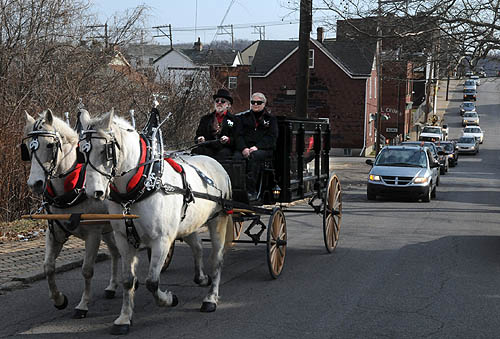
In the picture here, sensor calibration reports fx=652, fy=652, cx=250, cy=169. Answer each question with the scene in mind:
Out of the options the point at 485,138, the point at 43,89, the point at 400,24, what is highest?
the point at 400,24

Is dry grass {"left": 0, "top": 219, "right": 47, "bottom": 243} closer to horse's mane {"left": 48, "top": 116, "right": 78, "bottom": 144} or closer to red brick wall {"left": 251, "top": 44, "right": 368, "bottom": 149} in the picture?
horse's mane {"left": 48, "top": 116, "right": 78, "bottom": 144}

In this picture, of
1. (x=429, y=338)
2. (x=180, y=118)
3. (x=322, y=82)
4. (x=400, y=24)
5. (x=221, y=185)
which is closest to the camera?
(x=429, y=338)

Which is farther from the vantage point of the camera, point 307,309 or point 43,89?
point 43,89

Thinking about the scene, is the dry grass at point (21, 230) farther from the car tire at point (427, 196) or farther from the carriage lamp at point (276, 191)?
the car tire at point (427, 196)

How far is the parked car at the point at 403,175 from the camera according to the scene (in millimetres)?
20766

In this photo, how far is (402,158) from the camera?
22312 millimetres

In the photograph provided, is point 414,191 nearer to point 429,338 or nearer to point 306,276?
point 306,276

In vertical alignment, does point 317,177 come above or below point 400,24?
Answer: below

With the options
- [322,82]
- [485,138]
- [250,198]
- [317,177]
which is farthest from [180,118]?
[485,138]

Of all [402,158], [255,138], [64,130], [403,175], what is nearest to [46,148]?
[64,130]

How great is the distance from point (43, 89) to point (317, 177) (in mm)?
6995

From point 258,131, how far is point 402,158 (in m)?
13.8

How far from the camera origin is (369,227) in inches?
580

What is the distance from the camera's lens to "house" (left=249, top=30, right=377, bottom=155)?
4981 centimetres
